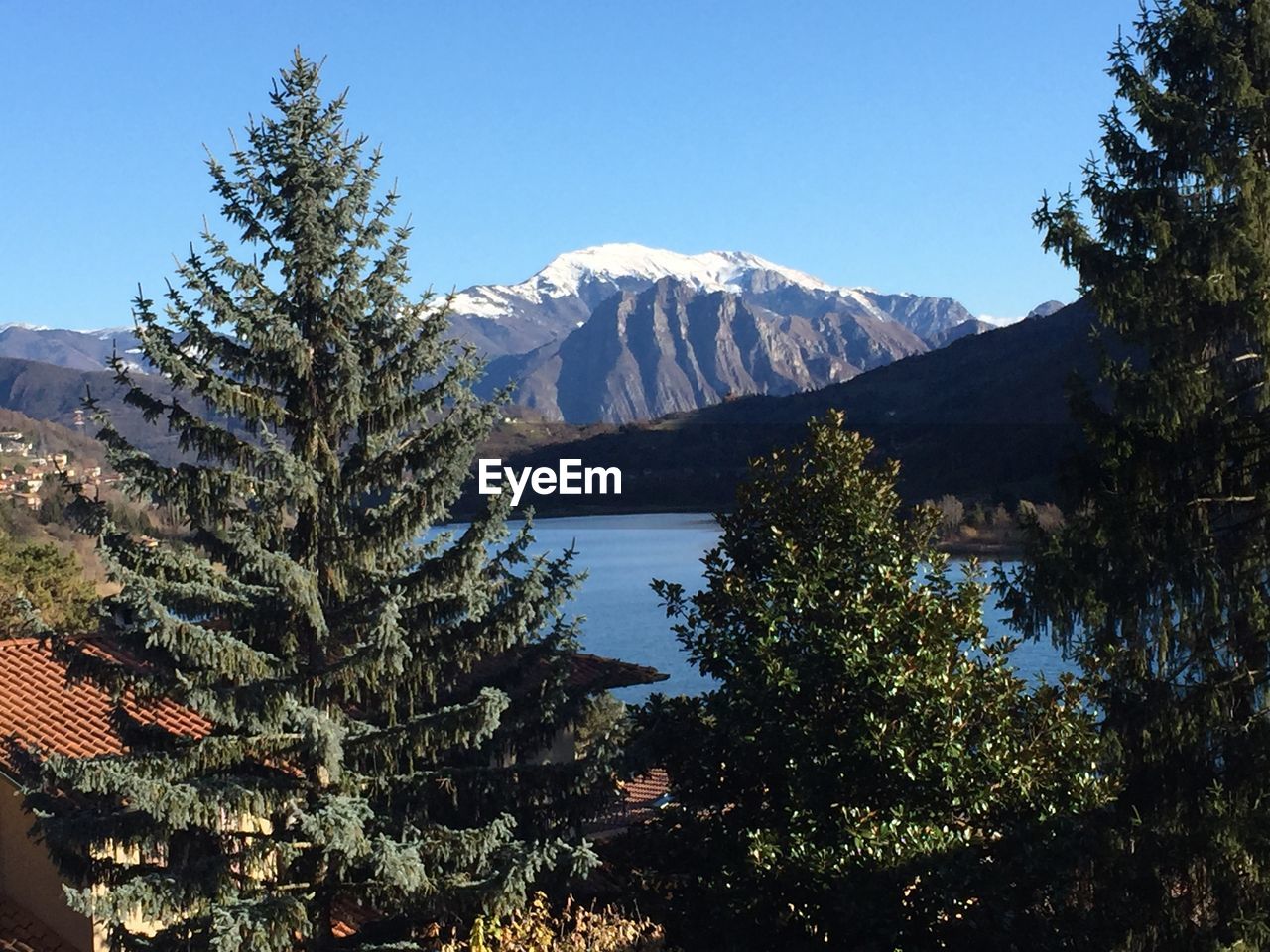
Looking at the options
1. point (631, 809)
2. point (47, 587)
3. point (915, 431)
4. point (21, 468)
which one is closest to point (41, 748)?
point (631, 809)

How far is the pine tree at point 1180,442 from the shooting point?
42.6 ft

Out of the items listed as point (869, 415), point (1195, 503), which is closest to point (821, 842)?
point (1195, 503)

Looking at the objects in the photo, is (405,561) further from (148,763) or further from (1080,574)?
(1080,574)

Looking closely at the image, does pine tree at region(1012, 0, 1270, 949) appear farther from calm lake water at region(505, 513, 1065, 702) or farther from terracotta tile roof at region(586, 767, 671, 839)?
terracotta tile roof at region(586, 767, 671, 839)

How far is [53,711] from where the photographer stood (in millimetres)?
16531

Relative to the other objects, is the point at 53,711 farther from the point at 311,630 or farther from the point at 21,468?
the point at 21,468

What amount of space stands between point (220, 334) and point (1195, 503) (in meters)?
10.0

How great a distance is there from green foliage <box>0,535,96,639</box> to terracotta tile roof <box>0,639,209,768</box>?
11.0m

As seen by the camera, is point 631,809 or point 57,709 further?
point 631,809

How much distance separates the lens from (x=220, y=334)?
1381 centimetres

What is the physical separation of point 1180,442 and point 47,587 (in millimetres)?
30529

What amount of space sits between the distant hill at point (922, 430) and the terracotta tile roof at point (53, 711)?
3149 inches

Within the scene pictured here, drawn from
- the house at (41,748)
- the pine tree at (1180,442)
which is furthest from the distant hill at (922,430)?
the pine tree at (1180,442)

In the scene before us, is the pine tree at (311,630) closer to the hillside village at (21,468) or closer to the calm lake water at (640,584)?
the calm lake water at (640,584)
